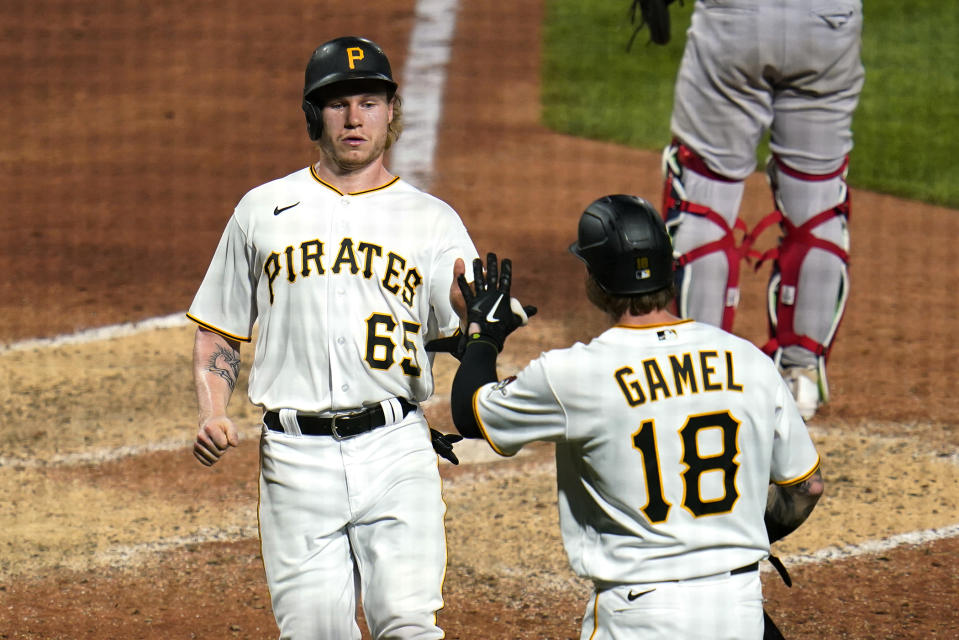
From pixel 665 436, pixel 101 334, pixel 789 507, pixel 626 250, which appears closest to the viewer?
pixel 665 436

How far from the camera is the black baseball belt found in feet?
12.0

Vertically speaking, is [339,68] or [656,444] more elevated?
[339,68]

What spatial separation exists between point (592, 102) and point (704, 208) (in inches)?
256

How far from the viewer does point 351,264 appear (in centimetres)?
369

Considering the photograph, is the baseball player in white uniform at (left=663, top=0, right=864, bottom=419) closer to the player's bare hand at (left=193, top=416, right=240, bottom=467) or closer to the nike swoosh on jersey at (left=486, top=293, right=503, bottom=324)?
the nike swoosh on jersey at (left=486, top=293, right=503, bottom=324)

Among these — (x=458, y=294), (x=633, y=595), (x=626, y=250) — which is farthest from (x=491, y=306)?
(x=633, y=595)

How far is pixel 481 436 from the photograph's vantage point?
10.8 feet

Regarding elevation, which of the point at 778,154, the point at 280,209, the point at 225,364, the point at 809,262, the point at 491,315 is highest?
the point at 280,209

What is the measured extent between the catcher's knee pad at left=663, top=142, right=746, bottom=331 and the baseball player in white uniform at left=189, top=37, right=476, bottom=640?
7.90ft

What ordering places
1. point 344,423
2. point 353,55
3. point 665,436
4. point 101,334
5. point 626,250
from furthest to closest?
point 101,334
point 353,55
point 344,423
point 626,250
point 665,436

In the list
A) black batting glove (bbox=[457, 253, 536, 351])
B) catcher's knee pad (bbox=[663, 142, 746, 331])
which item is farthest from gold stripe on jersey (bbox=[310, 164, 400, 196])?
catcher's knee pad (bbox=[663, 142, 746, 331])

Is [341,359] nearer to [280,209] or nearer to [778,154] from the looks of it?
[280,209]

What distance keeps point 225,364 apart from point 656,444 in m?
1.37

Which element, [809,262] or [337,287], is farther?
[809,262]
